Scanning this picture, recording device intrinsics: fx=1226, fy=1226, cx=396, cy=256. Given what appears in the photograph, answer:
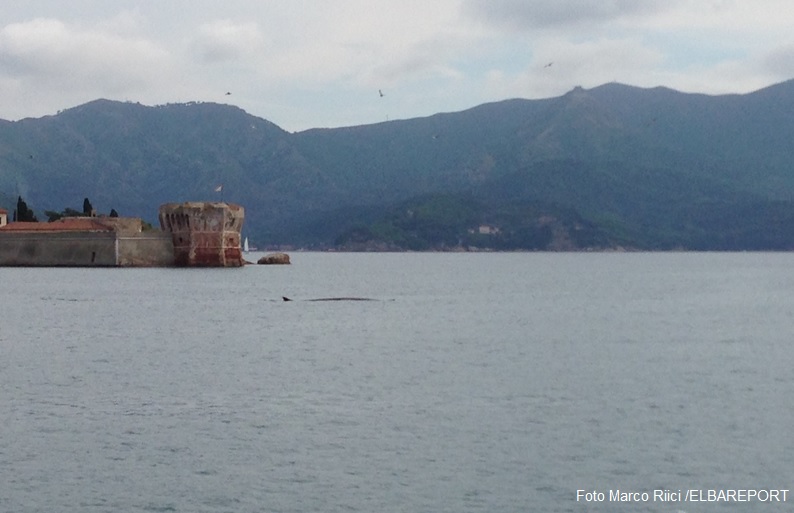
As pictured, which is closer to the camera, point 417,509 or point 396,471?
point 417,509

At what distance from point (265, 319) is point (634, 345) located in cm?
2223

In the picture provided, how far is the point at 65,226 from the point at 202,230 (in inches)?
717

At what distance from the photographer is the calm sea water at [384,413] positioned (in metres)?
24.5

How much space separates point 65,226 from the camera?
440 feet

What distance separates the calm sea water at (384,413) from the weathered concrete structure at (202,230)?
5599 centimetres

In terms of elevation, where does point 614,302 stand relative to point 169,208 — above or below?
below

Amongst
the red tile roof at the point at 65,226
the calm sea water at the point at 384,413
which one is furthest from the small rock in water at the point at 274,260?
the calm sea water at the point at 384,413

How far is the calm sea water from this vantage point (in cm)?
2447

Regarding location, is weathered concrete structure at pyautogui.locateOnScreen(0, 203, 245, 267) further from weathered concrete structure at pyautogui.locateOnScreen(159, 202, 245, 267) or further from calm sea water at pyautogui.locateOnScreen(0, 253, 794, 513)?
calm sea water at pyautogui.locateOnScreen(0, 253, 794, 513)

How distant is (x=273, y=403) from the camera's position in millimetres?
34750

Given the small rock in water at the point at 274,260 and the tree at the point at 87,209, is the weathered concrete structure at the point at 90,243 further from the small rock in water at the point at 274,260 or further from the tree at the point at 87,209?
the small rock in water at the point at 274,260

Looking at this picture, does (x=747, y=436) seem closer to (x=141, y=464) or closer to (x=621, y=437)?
(x=621, y=437)

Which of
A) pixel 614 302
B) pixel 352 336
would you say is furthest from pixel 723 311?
pixel 352 336

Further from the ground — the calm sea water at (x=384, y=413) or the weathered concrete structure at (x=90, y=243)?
the weathered concrete structure at (x=90, y=243)
